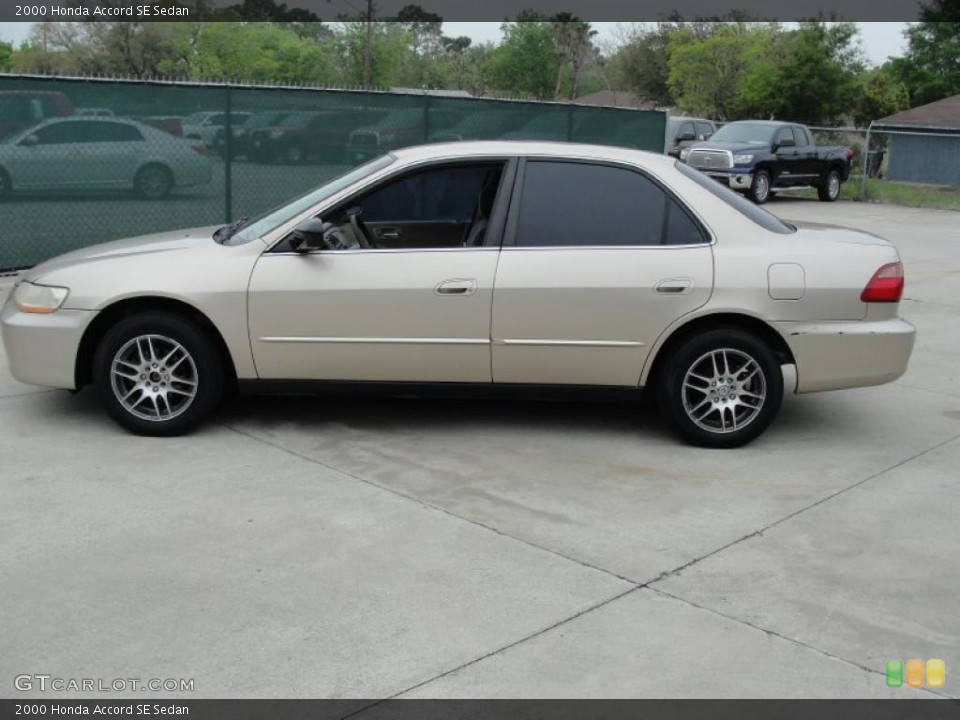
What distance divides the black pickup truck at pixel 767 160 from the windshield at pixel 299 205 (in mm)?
17911

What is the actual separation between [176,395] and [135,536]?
62.1 inches

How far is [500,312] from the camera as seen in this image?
251 inches

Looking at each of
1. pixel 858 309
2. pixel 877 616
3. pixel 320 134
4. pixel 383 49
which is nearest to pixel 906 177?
pixel 320 134

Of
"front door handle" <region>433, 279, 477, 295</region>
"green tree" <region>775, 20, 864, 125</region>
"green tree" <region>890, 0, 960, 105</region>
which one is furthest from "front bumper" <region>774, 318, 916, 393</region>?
"green tree" <region>890, 0, 960, 105</region>

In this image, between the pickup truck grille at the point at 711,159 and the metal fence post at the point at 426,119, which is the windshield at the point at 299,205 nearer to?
the metal fence post at the point at 426,119

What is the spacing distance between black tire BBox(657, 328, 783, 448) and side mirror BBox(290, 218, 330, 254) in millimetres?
2056

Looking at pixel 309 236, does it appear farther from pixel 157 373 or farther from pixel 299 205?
pixel 157 373

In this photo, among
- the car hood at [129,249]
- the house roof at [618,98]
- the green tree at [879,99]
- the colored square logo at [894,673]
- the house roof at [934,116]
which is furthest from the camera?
the house roof at [618,98]

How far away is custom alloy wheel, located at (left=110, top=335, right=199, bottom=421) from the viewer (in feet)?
21.1

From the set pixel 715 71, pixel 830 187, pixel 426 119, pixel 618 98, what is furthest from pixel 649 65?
pixel 426 119

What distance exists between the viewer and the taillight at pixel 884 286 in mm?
6457

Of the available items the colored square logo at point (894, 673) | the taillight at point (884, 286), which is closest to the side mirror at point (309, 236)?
the taillight at point (884, 286)
